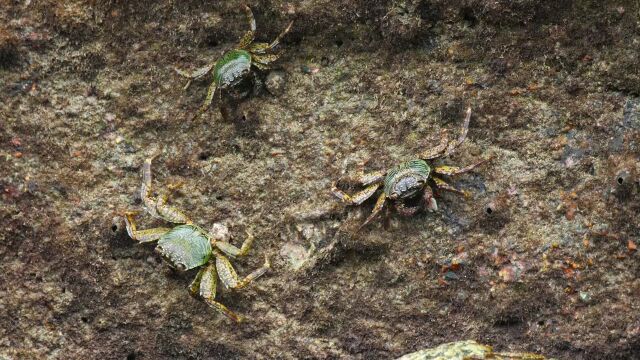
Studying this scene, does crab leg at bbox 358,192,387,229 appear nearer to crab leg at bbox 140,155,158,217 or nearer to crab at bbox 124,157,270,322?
crab at bbox 124,157,270,322

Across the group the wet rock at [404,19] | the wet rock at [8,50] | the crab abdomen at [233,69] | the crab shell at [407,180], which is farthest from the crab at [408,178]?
the wet rock at [8,50]

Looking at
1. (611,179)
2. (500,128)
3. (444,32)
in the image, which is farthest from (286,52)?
(611,179)

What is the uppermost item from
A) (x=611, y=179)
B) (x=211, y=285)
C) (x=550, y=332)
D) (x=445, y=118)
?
(x=445, y=118)

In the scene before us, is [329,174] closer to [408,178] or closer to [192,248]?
[408,178]

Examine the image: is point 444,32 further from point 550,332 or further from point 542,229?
point 550,332

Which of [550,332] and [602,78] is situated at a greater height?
[602,78]

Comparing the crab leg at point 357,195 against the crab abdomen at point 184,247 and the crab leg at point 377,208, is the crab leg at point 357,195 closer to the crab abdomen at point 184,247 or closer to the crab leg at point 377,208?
the crab leg at point 377,208
